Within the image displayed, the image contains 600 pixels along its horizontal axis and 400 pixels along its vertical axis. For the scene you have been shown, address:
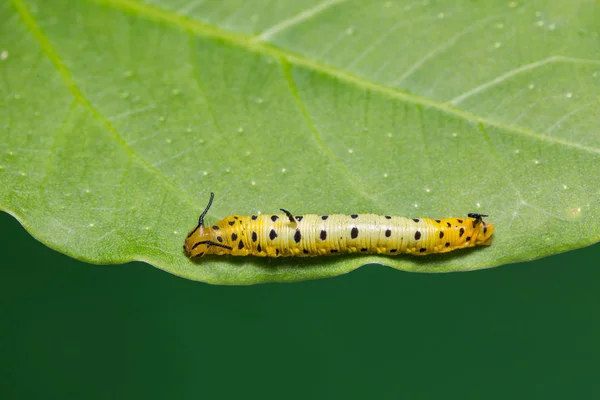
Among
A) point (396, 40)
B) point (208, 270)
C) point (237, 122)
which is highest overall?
point (396, 40)

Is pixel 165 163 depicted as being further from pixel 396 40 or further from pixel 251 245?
pixel 396 40

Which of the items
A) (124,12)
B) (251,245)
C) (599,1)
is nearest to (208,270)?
(251,245)

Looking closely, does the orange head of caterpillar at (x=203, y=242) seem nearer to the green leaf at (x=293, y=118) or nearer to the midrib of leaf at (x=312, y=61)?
the green leaf at (x=293, y=118)

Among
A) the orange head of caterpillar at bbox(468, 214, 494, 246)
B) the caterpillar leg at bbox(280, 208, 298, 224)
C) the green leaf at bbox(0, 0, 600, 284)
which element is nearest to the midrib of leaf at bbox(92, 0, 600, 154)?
the green leaf at bbox(0, 0, 600, 284)

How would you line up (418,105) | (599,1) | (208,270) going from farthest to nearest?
(208,270)
(418,105)
(599,1)

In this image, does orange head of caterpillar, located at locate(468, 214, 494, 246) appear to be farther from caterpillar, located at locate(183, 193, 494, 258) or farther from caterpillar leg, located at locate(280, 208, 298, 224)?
caterpillar leg, located at locate(280, 208, 298, 224)

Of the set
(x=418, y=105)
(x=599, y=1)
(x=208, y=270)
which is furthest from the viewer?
(x=208, y=270)

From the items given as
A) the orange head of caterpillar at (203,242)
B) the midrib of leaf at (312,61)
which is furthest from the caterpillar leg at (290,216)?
the midrib of leaf at (312,61)
